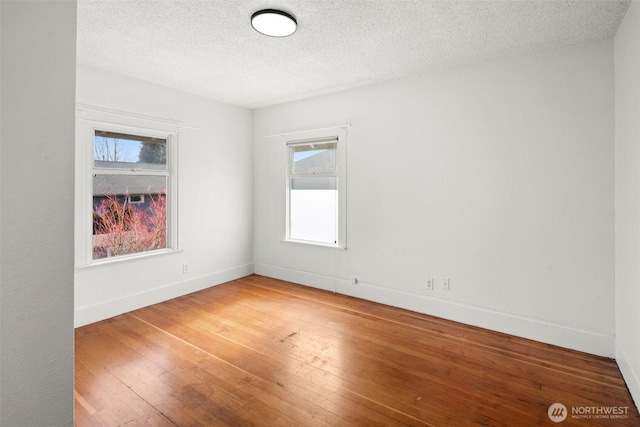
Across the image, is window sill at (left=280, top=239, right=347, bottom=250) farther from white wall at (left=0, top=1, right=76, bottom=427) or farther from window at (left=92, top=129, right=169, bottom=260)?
white wall at (left=0, top=1, right=76, bottom=427)

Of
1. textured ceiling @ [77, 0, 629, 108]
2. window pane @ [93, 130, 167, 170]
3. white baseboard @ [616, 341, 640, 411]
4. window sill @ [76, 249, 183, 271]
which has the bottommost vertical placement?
white baseboard @ [616, 341, 640, 411]

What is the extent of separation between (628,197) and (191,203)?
13.9 feet

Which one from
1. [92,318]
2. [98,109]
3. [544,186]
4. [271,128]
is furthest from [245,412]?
[271,128]

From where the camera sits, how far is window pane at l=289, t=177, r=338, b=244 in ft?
14.6

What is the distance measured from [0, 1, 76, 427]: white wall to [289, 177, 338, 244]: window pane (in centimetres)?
346

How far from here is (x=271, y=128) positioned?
4.91m

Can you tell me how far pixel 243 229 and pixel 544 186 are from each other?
376 cm

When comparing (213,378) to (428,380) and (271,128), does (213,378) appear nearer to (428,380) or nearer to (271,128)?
(428,380)

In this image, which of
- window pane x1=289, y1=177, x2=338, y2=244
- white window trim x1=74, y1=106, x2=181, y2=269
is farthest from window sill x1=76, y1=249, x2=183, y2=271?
window pane x1=289, y1=177, x2=338, y2=244

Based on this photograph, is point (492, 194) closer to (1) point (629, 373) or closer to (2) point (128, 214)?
(1) point (629, 373)

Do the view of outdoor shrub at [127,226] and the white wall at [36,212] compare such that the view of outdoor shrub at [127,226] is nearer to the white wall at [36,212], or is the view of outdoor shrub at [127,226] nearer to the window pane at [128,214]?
the window pane at [128,214]

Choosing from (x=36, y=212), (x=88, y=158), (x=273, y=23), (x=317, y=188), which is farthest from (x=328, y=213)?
(x=36, y=212)

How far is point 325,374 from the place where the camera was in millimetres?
2451

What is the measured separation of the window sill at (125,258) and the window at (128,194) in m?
0.07
